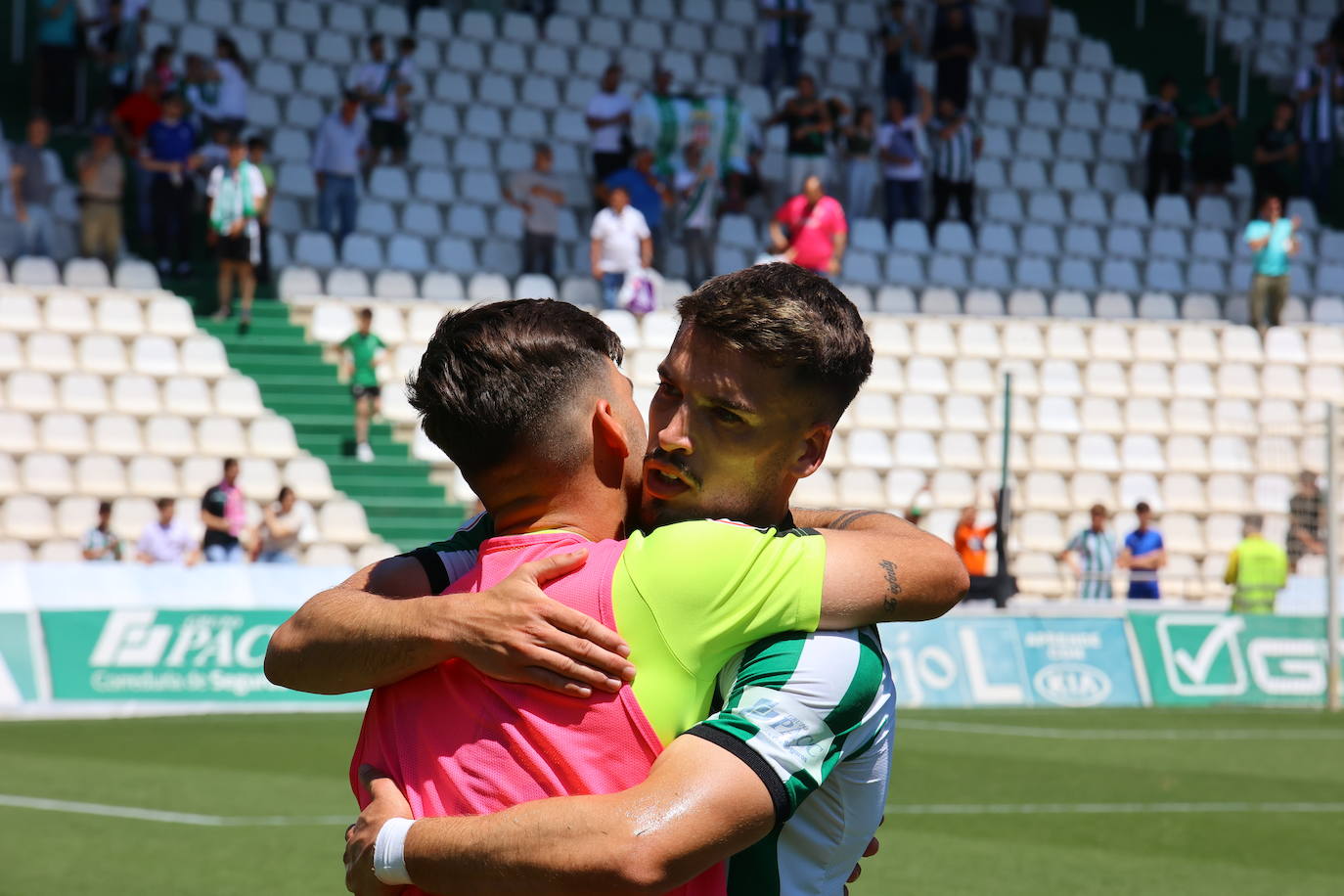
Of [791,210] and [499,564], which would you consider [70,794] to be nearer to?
[499,564]

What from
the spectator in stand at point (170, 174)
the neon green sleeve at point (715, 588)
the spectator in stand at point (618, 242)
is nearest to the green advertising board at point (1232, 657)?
the spectator in stand at point (618, 242)

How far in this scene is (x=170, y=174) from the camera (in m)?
20.2

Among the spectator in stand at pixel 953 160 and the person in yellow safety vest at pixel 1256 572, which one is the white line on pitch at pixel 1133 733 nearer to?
the person in yellow safety vest at pixel 1256 572

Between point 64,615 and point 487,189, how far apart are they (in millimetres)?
9660

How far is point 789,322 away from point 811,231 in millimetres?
18229

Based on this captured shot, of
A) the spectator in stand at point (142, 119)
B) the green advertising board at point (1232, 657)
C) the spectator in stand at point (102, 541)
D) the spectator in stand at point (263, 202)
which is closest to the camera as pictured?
the spectator in stand at point (102, 541)

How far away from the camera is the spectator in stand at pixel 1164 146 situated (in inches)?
1024

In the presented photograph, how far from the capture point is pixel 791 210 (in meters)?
20.6

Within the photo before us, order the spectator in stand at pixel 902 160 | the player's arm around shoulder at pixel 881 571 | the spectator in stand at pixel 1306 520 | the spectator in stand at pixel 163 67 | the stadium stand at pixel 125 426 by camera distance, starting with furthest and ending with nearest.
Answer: the spectator in stand at pixel 902 160 < the spectator in stand at pixel 163 67 < the spectator in stand at pixel 1306 520 < the stadium stand at pixel 125 426 < the player's arm around shoulder at pixel 881 571

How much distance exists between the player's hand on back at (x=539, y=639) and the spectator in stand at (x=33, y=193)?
18.9 meters

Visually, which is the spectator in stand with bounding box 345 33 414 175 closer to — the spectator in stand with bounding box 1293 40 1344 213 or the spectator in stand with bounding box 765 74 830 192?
the spectator in stand with bounding box 765 74 830 192

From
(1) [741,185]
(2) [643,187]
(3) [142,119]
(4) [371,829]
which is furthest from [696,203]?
(4) [371,829]

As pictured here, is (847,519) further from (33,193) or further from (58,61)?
(58,61)

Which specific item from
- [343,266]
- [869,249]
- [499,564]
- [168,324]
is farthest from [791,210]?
[499,564]
